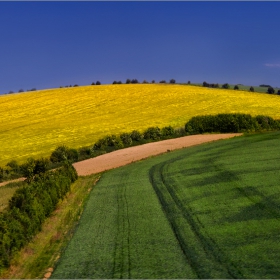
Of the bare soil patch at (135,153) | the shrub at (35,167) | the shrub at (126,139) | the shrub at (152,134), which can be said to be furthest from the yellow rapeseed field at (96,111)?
the shrub at (35,167)

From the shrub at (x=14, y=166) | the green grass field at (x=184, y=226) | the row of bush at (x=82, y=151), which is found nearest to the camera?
the green grass field at (x=184, y=226)

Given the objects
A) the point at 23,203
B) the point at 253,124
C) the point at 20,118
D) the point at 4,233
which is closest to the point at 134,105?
the point at 20,118

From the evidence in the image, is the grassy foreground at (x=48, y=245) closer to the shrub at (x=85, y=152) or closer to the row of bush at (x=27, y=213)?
the row of bush at (x=27, y=213)

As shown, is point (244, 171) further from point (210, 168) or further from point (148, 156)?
point (148, 156)

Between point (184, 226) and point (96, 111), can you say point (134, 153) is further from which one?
point (184, 226)

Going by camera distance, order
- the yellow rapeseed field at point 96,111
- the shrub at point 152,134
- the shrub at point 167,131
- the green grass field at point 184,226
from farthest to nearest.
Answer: the yellow rapeseed field at point 96,111 < the shrub at point 167,131 < the shrub at point 152,134 < the green grass field at point 184,226

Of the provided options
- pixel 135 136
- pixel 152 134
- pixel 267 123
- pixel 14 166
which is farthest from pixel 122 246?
pixel 267 123

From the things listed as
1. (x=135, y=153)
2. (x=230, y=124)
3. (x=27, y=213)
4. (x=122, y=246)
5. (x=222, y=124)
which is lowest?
(x=122, y=246)

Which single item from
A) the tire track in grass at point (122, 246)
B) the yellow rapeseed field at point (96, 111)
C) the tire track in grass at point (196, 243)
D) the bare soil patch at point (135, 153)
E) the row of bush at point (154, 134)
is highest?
the yellow rapeseed field at point (96, 111)
